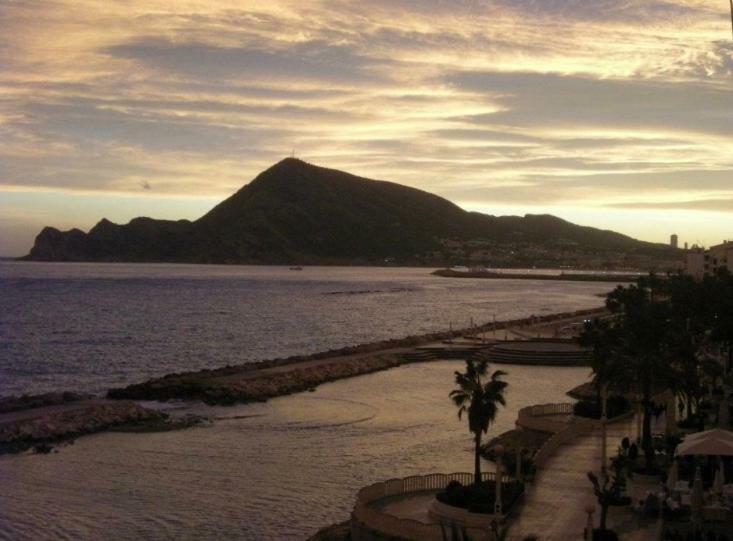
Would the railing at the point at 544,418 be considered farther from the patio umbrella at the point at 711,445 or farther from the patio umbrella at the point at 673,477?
the patio umbrella at the point at 711,445

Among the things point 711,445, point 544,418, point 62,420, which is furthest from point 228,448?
point 711,445

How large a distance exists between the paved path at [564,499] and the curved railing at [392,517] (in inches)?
44.0

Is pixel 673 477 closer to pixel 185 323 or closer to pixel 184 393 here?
pixel 184 393

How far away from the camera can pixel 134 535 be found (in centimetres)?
2498

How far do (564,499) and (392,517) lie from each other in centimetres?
509

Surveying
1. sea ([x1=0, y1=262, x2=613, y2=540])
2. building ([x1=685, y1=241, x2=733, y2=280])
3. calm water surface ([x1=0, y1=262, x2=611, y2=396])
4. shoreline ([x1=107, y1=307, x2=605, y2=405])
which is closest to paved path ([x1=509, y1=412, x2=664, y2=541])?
sea ([x1=0, y1=262, x2=613, y2=540])

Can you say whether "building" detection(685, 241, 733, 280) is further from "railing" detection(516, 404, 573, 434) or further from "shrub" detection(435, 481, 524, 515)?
"shrub" detection(435, 481, 524, 515)

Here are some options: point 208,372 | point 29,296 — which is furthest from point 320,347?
point 29,296

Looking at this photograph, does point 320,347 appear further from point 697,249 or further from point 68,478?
point 697,249

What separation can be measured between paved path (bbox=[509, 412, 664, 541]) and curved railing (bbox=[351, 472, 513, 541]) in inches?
44.0

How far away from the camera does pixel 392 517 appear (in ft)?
63.9

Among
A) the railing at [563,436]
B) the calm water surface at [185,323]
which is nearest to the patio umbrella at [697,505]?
the railing at [563,436]

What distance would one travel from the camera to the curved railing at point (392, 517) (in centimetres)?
1898

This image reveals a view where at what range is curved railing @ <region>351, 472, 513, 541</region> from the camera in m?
19.0
